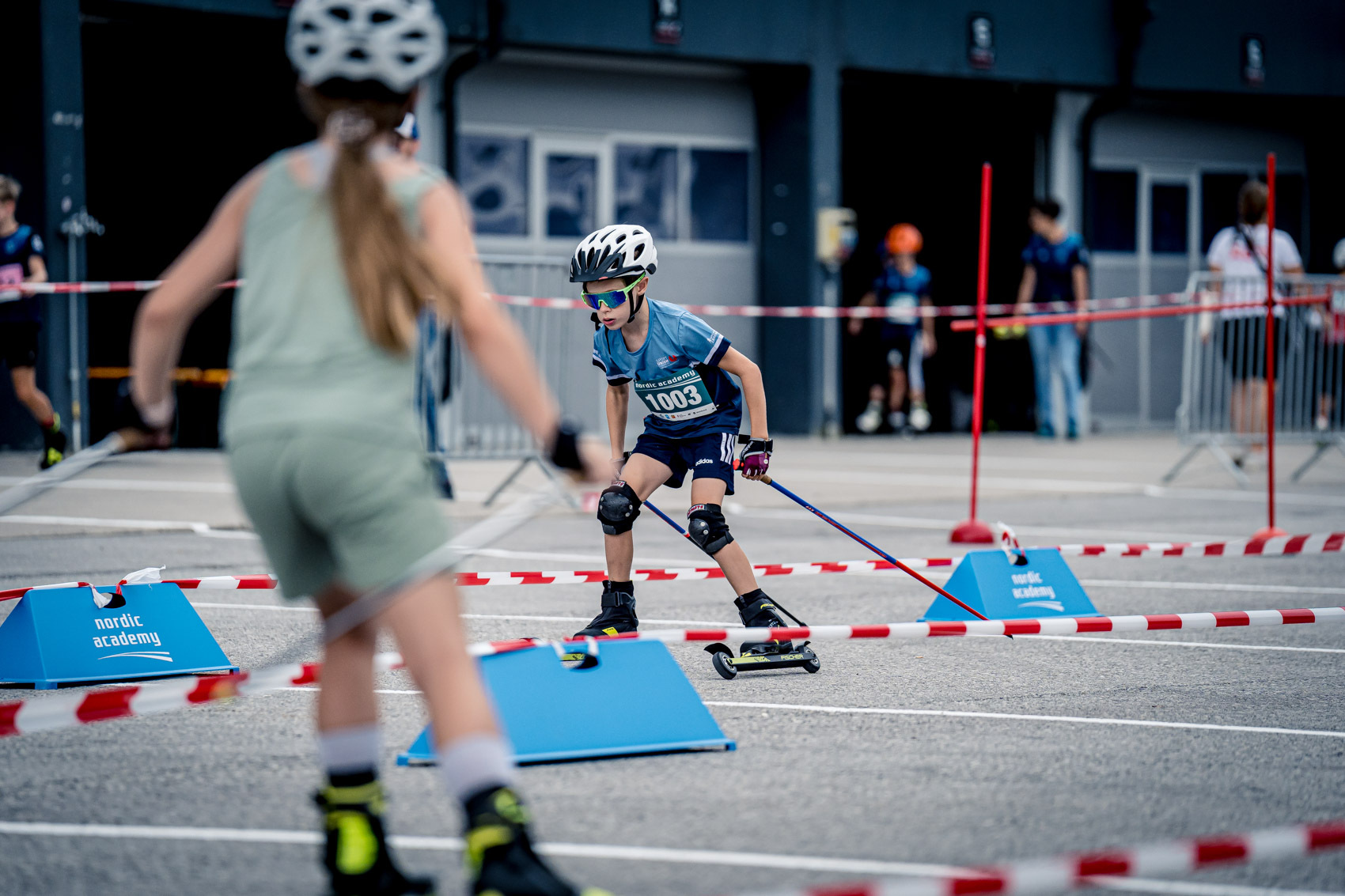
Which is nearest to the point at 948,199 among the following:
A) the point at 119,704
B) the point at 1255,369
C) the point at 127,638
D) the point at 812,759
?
the point at 1255,369

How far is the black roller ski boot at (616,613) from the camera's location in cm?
639

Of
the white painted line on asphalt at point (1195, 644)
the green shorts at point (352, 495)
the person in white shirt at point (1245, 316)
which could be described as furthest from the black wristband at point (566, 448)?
the person in white shirt at point (1245, 316)

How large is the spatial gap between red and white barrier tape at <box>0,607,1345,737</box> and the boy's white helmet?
157 centimetres

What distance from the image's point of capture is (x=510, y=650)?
4707mm

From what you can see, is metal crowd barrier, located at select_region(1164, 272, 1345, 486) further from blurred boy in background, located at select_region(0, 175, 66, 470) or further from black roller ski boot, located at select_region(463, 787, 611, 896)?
black roller ski boot, located at select_region(463, 787, 611, 896)

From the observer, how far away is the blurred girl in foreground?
2.96m

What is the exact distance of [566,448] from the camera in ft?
10.1

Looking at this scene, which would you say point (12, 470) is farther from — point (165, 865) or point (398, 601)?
point (398, 601)

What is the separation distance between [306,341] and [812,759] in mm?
2299

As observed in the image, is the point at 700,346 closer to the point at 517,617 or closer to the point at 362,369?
the point at 517,617

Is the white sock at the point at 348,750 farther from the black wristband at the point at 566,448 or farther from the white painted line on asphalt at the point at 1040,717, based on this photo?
the white painted line on asphalt at the point at 1040,717

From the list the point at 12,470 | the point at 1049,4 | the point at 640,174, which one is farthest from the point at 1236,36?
the point at 12,470

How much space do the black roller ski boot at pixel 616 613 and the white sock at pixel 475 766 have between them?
334 centimetres

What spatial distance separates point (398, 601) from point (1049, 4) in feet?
64.6
